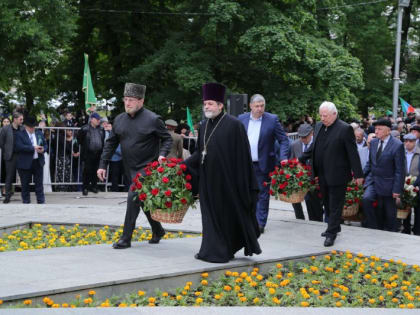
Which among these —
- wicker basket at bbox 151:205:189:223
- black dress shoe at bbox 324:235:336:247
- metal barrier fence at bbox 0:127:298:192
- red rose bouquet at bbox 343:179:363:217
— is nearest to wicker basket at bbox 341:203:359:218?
red rose bouquet at bbox 343:179:363:217

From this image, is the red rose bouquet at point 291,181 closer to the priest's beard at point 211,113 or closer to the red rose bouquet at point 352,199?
the red rose bouquet at point 352,199

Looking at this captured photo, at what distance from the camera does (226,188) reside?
26.8 ft

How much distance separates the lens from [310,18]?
2644cm

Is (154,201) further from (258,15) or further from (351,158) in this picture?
(258,15)

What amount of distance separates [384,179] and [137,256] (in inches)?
188

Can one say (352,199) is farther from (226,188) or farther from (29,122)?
(29,122)

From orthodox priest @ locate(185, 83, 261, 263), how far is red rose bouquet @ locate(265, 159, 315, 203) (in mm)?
2398

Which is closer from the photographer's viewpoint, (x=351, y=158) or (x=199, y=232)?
(x=351, y=158)

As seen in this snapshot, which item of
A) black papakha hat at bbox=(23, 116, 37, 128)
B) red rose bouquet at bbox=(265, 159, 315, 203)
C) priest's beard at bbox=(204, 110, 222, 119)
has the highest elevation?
black papakha hat at bbox=(23, 116, 37, 128)

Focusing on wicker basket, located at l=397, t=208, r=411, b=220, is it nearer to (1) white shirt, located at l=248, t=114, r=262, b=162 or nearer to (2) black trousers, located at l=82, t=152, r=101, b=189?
(1) white shirt, located at l=248, t=114, r=262, b=162

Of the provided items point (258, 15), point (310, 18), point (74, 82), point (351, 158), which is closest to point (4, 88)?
point (74, 82)

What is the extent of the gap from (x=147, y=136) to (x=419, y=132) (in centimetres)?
627

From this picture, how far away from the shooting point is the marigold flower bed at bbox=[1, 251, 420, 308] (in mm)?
6812

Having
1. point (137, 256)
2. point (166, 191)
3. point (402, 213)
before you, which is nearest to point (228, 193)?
point (166, 191)
